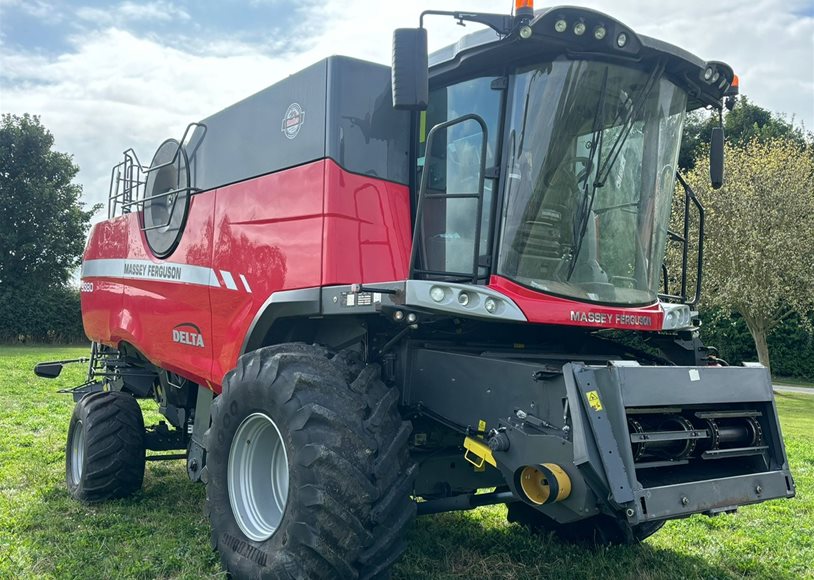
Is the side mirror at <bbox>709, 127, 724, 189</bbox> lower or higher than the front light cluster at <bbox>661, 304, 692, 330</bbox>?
higher

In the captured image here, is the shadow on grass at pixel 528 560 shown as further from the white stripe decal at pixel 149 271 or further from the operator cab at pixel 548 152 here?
the white stripe decal at pixel 149 271

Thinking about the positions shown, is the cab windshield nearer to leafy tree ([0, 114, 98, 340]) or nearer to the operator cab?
the operator cab

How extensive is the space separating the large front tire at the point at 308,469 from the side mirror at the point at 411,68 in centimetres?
137

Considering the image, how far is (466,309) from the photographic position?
3.61m

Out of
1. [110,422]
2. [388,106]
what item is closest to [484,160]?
[388,106]

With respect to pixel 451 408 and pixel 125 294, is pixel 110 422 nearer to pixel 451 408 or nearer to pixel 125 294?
pixel 125 294

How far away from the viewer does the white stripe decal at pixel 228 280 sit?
16.0 ft

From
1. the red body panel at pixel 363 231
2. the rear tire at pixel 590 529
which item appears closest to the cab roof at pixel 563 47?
the red body panel at pixel 363 231

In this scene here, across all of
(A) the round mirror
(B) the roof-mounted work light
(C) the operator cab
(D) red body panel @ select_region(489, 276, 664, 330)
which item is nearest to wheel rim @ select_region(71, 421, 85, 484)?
(A) the round mirror

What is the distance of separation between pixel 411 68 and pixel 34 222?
110 feet

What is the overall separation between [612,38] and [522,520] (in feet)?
11.1

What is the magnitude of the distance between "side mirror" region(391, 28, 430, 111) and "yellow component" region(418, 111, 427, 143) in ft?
2.62

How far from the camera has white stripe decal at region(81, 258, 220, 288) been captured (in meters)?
5.27

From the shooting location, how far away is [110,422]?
20.0 ft
